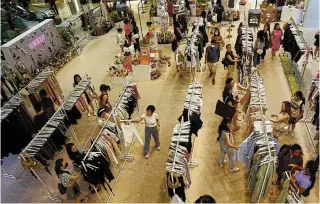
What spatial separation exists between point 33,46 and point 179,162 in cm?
804

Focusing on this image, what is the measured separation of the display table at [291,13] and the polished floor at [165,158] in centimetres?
375

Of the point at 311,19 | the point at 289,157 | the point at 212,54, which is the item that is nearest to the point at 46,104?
the point at 212,54

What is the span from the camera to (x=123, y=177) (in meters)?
5.75

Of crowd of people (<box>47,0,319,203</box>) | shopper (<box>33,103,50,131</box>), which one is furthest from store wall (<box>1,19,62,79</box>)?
shopper (<box>33,103,50,131</box>)

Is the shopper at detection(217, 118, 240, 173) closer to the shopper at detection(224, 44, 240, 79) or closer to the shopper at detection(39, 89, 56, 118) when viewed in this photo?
the shopper at detection(224, 44, 240, 79)

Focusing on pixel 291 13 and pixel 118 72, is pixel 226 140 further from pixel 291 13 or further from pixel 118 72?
pixel 291 13

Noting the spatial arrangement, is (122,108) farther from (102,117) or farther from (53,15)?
(53,15)

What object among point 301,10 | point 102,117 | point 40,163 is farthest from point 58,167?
point 301,10

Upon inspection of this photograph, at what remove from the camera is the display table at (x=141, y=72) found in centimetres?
902

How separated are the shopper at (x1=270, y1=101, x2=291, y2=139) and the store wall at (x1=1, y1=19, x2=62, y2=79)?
8072 millimetres

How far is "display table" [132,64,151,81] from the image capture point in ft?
29.6

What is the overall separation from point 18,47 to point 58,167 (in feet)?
20.8

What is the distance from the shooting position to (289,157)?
4551mm

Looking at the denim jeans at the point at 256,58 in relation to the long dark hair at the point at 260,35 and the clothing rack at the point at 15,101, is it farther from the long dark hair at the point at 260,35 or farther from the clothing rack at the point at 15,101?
the clothing rack at the point at 15,101
